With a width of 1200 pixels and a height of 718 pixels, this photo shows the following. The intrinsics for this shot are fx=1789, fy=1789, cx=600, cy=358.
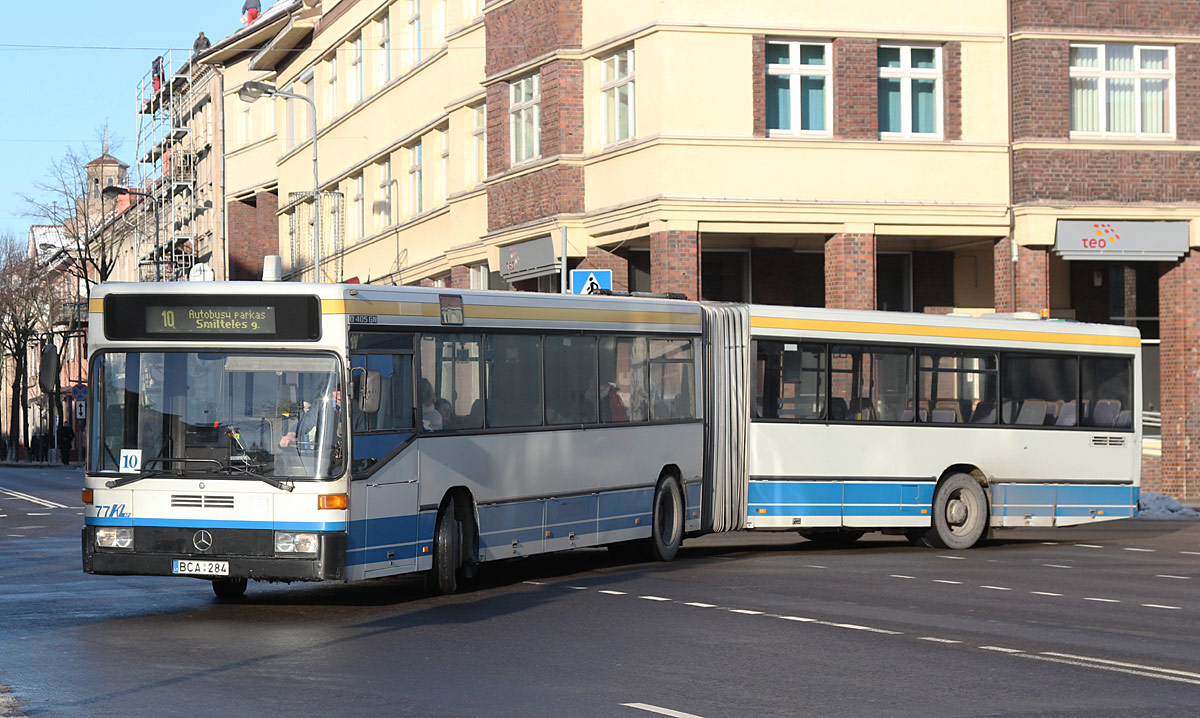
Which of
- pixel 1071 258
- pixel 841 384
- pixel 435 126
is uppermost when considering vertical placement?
pixel 435 126

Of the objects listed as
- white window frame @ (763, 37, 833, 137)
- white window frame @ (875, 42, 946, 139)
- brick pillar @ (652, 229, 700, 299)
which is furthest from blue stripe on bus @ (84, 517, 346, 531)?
white window frame @ (875, 42, 946, 139)

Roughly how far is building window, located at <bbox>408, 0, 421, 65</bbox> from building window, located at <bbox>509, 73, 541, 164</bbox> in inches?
339

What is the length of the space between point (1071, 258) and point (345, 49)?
993 inches

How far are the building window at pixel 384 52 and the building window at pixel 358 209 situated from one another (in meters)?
3.70

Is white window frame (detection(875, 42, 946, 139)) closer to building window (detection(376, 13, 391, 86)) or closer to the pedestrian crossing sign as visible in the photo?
the pedestrian crossing sign

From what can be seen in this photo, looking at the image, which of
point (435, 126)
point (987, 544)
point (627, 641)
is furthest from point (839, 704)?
point (435, 126)

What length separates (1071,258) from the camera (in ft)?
105

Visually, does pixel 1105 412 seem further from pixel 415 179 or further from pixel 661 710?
pixel 415 179

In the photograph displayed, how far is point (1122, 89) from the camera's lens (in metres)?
32.5

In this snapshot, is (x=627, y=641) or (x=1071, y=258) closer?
(x=627, y=641)

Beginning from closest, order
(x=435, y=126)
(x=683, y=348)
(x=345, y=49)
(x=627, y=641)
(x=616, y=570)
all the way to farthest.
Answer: (x=627, y=641) < (x=616, y=570) < (x=683, y=348) < (x=435, y=126) < (x=345, y=49)

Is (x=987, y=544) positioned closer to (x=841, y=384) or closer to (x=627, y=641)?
(x=841, y=384)

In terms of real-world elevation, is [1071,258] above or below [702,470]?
above

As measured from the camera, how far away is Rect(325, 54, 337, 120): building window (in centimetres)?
5225
